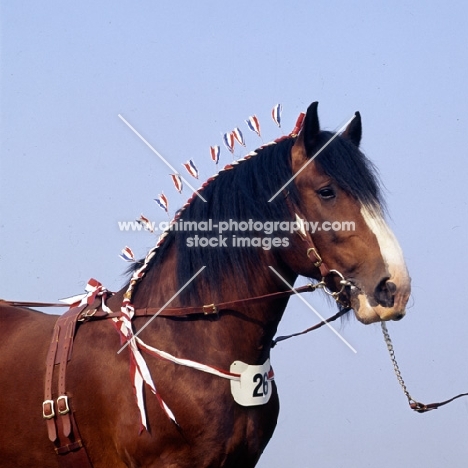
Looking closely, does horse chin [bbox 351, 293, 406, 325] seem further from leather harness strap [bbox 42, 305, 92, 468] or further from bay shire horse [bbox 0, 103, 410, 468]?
leather harness strap [bbox 42, 305, 92, 468]

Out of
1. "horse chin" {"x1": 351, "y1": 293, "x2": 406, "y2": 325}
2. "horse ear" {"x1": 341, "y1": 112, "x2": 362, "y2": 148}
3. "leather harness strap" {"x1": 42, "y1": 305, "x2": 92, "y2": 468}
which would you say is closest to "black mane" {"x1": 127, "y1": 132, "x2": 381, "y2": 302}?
"horse ear" {"x1": 341, "y1": 112, "x2": 362, "y2": 148}

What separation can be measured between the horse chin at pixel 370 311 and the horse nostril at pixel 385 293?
0.03 metres

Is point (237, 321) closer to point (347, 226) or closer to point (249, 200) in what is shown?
point (249, 200)

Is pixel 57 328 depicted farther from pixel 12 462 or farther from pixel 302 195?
pixel 302 195

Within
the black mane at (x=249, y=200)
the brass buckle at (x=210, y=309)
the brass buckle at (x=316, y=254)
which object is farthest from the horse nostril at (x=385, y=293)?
the brass buckle at (x=210, y=309)

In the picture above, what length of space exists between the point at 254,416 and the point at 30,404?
1470mm

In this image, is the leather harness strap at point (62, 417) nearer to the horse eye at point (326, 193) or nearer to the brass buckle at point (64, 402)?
the brass buckle at point (64, 402)

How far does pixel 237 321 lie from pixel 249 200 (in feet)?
2.42

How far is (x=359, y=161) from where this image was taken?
15.4ft

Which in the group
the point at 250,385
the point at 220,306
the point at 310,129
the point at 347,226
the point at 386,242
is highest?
the point at 310,129

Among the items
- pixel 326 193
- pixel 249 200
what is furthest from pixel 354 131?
pixel 249 200

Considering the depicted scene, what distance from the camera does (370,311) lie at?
438 cm

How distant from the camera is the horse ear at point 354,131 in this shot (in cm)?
515

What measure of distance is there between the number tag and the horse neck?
0.05m
